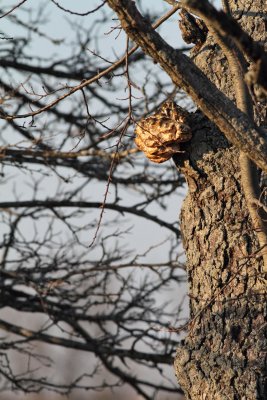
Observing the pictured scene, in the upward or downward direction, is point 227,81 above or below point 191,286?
above

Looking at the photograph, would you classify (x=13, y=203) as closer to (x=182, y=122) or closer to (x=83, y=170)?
(x=83, y=170)

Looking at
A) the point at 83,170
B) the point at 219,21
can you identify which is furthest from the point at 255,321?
the point at 83,170

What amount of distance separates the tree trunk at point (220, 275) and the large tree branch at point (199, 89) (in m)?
0.65

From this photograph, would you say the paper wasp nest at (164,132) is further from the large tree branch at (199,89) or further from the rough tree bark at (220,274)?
the large tree branch at (199,89)

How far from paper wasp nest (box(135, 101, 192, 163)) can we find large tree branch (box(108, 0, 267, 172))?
0.82 metres

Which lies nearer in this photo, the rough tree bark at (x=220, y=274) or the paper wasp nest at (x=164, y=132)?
the rough tree bark at (x=220, y=274)

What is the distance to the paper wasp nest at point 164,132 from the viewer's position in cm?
334

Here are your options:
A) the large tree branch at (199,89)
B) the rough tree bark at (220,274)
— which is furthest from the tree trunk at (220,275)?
the large tree branch at (199,89)

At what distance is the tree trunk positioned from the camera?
311cm

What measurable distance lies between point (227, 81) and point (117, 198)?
3188 millimetres

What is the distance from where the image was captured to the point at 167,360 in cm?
661

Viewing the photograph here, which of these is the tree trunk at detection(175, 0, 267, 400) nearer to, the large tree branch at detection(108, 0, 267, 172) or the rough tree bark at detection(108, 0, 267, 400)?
the rough tree bark at detection(108, 0, 267, 400)

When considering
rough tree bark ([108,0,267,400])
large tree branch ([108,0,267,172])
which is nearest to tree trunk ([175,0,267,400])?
rough tree bark ([108,0,267,400])

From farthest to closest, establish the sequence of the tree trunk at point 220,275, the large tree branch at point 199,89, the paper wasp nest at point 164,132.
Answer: the paper wasp nest at point 164,132, the tree trunk at point 220,275, the large tree branch at point 199,89
